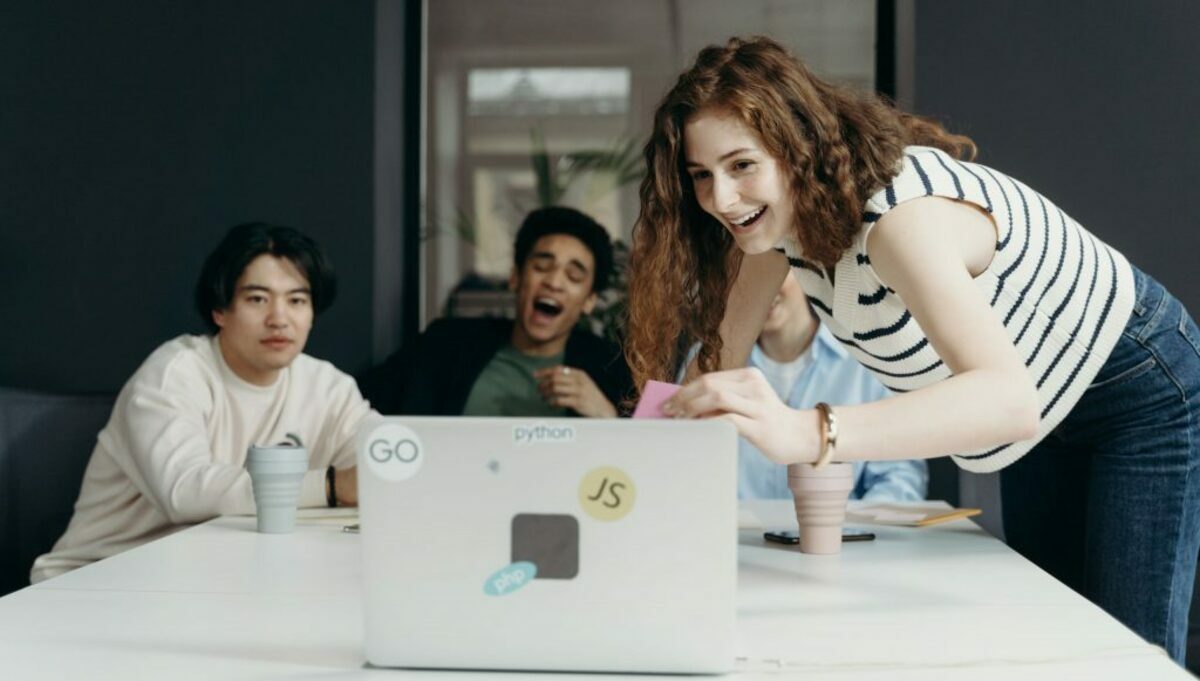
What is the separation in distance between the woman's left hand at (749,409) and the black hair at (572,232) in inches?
95.8

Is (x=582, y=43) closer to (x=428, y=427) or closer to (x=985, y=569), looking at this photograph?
(x=985, y=569)

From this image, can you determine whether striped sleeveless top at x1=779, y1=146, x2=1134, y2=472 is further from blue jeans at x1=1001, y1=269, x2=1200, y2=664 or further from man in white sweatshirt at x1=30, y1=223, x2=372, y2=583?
man in white sweatshirt at x1=30, y1=223, x2=372, y2=583

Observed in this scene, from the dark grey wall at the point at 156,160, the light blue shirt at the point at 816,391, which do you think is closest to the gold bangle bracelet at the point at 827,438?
the light blue shirt at the point at 816,391

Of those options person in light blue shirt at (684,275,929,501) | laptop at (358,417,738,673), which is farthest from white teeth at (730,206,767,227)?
person in light blue shirt at (684,275,929,501)

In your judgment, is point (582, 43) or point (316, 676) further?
point (582, 43)

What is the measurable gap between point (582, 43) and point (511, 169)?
17.9 inches

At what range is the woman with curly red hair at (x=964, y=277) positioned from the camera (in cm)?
151

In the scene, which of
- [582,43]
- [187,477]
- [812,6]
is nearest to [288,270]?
[187,477]

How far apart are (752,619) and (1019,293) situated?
63 centimetres

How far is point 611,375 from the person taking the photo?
11.6 feet

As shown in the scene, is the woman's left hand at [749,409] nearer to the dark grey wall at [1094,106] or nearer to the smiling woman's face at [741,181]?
the smiling woman's face at [741,181]

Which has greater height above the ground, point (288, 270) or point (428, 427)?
point (288, 270)

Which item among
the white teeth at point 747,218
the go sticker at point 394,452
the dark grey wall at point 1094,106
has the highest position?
the dark grey wall at point 1094,106

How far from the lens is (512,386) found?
11.8 feet
